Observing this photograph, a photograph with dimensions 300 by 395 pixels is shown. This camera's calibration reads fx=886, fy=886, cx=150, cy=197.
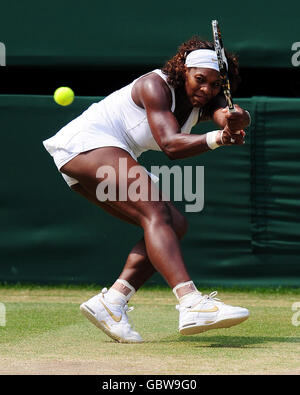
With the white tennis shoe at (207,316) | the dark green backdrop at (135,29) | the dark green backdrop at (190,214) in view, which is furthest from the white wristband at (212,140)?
the dark green backdrop at (135,29)

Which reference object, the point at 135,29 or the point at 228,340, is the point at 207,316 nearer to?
the point at 228,340

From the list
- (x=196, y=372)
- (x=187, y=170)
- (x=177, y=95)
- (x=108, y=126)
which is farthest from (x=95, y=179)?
(x=187, y=170)

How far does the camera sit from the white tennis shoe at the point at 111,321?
4.57 meters

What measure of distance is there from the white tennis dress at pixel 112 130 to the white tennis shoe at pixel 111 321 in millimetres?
788

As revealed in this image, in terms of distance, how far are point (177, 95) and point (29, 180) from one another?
3.14 metres

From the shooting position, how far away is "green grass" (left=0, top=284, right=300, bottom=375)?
372 centimetres

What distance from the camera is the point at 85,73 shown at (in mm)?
8891

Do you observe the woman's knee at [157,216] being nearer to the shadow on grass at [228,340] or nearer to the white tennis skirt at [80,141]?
the white tennis skirt at [80,141]

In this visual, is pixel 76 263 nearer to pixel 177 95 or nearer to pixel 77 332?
pixel 77 332

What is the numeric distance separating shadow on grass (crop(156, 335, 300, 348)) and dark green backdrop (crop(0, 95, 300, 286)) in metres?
2.56

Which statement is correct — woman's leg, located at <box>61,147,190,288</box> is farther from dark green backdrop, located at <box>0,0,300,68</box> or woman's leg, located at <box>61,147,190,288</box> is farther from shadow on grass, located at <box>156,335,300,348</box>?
dark green backdrop, located at <box>0,0,300,68</box>

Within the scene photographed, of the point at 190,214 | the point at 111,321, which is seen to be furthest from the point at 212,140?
the point at 190,214

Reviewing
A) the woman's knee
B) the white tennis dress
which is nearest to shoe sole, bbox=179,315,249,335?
the woman's knee

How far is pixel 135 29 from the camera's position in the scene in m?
7.65
